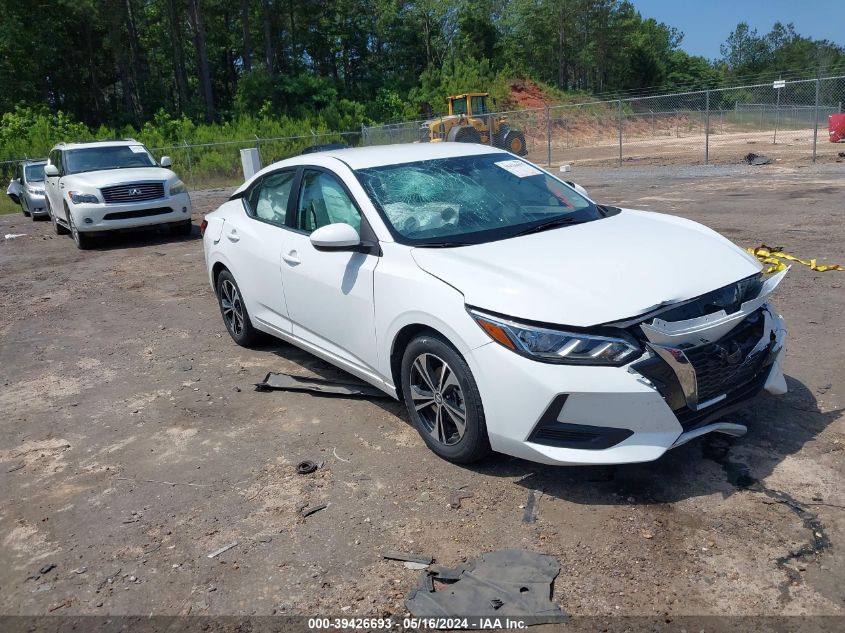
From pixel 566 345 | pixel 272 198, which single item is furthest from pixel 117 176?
pixel 566 345

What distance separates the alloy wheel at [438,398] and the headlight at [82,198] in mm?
10168

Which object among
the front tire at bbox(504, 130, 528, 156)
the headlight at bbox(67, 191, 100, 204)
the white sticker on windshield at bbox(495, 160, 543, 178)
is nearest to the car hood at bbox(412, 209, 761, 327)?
the white sticker on windshield at bbox(495, 160, 543, 178)

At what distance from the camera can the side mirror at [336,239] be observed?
427cm

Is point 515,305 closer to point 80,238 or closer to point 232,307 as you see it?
point 232,307

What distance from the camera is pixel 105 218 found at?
1249 cm

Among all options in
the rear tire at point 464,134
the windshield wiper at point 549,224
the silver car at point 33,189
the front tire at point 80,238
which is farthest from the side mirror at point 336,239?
the rear tire at point 464,134

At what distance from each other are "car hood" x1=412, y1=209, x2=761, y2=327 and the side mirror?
1.38 ft

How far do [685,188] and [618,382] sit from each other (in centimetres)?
1369

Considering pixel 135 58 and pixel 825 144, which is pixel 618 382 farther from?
pixel 135 58

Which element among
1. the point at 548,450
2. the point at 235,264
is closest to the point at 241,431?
the point at 235,264

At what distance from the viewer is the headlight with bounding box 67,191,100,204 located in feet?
40.7

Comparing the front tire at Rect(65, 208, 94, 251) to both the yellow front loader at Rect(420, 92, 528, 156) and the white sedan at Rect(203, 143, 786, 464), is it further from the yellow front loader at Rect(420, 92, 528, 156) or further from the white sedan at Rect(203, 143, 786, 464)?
the yellow front loader at Rect(420, 92, 528, 156)

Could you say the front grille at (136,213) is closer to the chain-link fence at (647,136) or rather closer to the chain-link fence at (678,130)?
the chain-link fence at (647,136)

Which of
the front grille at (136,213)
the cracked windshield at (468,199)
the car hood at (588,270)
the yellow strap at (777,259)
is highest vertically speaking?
the cracked windshield at (468,199)
